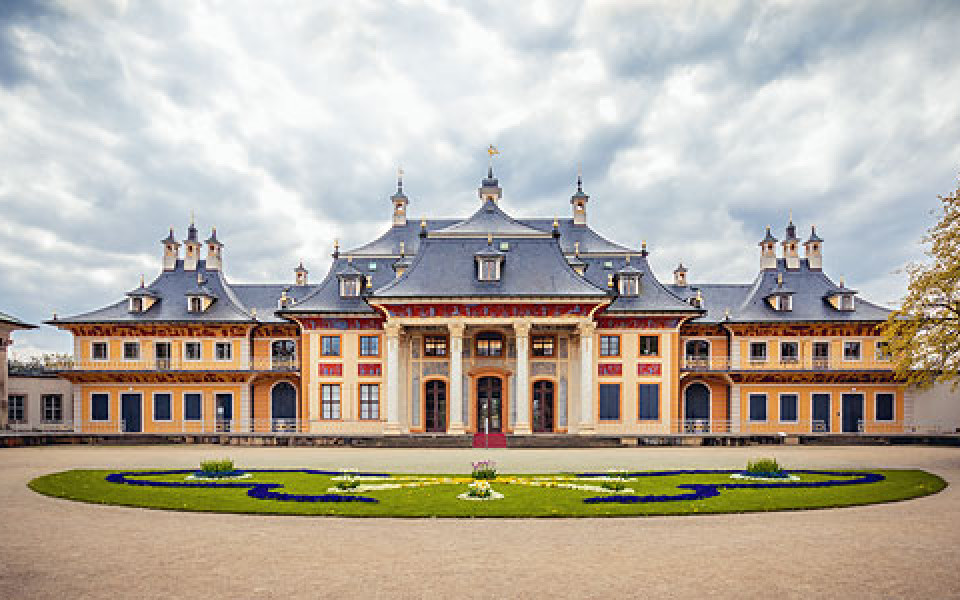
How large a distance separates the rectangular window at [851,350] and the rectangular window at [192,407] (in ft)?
151

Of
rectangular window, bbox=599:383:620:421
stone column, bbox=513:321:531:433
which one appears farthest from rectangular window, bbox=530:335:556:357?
rectangular window, bbox=599:383:620:421

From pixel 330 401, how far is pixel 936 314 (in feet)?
114

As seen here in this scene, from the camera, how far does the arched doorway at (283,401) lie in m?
52.8

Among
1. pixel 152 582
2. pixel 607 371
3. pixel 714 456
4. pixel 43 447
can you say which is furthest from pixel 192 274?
pixel 152 582

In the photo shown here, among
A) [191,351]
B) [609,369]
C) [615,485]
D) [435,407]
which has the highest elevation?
[191,351]

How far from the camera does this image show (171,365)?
51.7 m

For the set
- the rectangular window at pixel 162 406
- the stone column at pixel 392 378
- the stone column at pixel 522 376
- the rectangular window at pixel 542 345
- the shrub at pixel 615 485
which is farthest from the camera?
the rectangular window at pixel 162 406

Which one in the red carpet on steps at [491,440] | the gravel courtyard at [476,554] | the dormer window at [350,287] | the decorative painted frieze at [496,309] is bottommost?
the red carpet on steps at [491,440]

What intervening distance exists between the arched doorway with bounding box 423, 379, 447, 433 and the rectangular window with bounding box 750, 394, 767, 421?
22267mm

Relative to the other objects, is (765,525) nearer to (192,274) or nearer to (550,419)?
(550,419)

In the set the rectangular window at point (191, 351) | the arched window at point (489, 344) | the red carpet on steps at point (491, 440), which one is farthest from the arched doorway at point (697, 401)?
the rectangular window at point (191, 351)

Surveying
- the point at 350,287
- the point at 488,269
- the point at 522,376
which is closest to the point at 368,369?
the point at 350,287

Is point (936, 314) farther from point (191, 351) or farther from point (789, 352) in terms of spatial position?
point (191, 351)

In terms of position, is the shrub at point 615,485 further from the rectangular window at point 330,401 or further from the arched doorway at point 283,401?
the arched doorway at point 283,401
